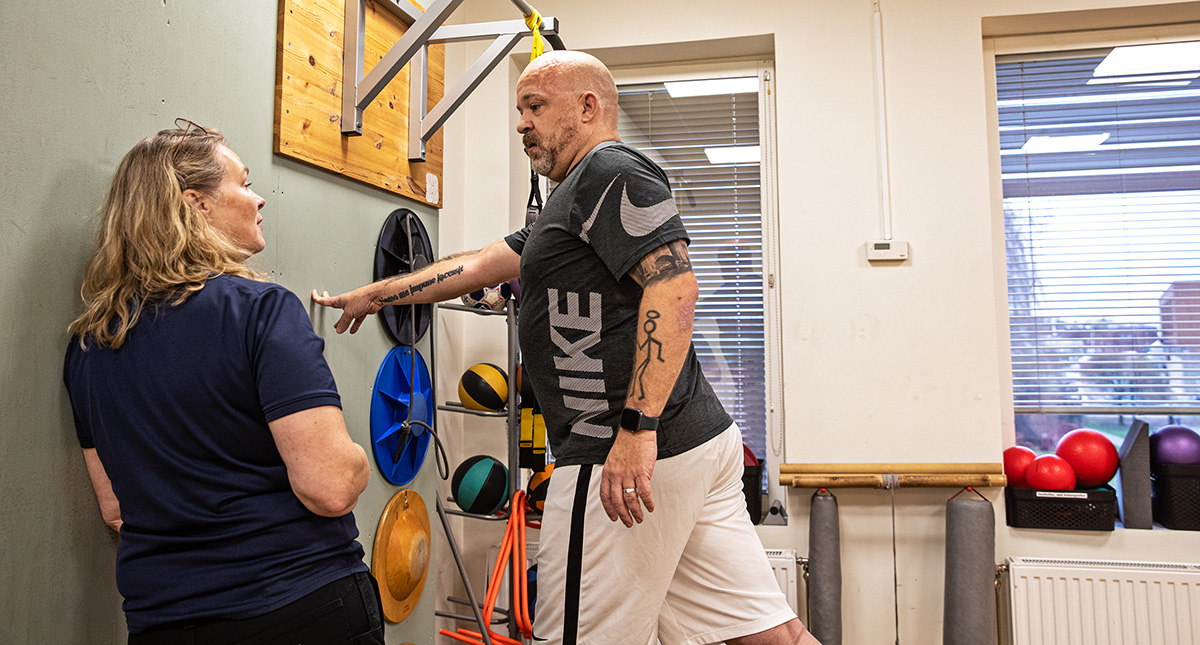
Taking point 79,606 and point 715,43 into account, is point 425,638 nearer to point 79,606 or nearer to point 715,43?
point 79,606

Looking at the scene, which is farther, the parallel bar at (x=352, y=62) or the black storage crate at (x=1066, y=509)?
the black storage crate at (x=1066, y=509)

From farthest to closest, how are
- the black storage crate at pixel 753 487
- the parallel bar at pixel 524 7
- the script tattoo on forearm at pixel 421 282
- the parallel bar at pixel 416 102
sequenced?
the black storage crate at pixel 753 487
the parallel bar at pixel 416 102
the parallel bar at pixel 524 7
the script tattoo on forearm at pixel 421 282

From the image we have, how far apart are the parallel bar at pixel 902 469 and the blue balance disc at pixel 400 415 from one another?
1.47m

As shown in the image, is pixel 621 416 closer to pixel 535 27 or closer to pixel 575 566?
pixel 575 566

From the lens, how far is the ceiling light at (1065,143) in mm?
3139

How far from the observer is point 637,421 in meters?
1.23

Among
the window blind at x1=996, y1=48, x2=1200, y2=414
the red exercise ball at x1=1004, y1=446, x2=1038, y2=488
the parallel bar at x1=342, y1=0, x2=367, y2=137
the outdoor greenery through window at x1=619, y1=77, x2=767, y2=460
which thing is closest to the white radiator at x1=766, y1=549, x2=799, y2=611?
the outdoor greenery through window at x1=619, y1=77, x2=767, y2=460

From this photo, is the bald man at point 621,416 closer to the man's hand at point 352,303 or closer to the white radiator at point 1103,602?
the man's hand at point 352,303

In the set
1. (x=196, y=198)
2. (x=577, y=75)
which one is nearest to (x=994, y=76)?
(x=577, y=75)

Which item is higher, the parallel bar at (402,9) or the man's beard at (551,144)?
the parallel bar at (402,9)

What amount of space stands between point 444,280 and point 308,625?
3.28ft

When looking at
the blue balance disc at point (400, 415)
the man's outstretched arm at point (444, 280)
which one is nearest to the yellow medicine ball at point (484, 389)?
the blue balance disc at point (400, 415)

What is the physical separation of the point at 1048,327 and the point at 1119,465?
2.04 ft

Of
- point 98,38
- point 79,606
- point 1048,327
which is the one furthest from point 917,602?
point 98,38
